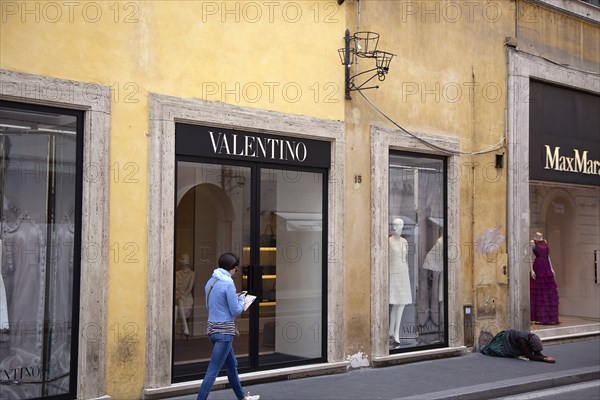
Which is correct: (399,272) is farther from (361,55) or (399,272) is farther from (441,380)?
(361,55)

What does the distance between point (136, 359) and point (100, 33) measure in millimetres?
3626

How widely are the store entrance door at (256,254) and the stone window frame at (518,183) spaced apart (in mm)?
4047

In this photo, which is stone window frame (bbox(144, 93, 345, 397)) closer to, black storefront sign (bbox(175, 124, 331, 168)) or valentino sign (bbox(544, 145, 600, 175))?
black storefront sign (bbox(175, 124, 331, 168))

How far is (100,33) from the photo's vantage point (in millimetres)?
8398

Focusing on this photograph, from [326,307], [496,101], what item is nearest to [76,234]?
[326,307]

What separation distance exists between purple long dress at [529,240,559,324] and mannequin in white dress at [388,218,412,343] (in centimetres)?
405

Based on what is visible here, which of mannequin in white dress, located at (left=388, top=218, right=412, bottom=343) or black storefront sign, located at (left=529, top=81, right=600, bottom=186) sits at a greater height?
black storefront sign, located at (left=529, top=81, right=600, bottom=186)

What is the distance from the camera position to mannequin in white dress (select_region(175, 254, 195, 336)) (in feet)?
30.1

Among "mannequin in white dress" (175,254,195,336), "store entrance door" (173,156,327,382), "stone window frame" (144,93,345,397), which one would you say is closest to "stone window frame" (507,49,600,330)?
"store entrance door" (173,156,327,382)

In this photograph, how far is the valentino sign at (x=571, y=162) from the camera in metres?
13.9

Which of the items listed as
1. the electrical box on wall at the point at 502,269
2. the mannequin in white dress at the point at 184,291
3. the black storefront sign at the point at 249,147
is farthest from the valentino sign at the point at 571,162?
the mannequin in white dress at the point at 184,291

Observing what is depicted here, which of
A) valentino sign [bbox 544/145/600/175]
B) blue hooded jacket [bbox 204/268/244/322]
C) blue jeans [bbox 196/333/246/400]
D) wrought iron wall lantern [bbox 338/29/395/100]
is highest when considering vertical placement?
wrought iron wall lantern [bbox 338/29/395/100]

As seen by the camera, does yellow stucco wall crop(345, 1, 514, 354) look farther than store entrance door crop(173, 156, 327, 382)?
Yes

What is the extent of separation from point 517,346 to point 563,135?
445 cm
